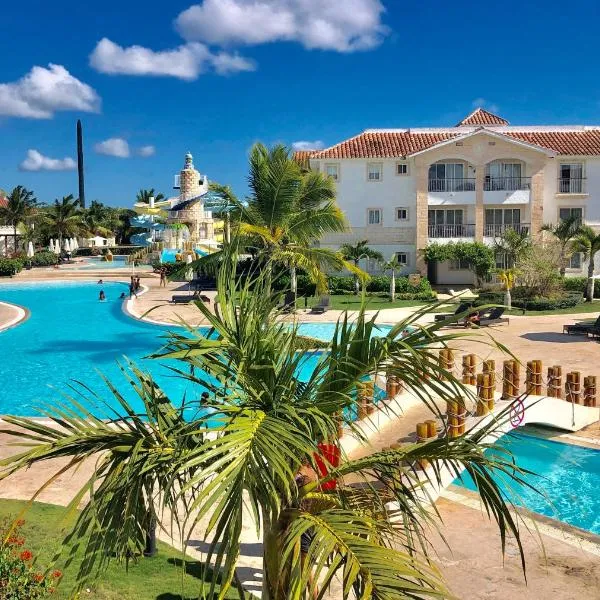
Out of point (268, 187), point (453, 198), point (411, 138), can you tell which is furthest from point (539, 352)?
point (411, 138)

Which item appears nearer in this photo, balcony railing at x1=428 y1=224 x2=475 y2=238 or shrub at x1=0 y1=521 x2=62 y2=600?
shrub at x1=0 y1=521 x2=62 y2=600

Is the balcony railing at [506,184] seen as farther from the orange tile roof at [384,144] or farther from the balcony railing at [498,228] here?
the orange tile roof at [384,144]

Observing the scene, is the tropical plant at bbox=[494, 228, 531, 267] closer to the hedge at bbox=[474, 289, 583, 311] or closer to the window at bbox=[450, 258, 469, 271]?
the hedge at bbox=[474, 289, 583, 311]

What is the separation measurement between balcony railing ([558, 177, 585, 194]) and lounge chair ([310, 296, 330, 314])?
18.8m

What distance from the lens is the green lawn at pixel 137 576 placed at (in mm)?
6906

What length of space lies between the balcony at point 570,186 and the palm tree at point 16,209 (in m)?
48.5

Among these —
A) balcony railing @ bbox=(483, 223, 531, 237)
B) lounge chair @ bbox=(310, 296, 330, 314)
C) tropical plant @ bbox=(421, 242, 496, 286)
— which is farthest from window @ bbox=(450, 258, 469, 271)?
lounge chair @ bbox=(310, 296, 330, 314)

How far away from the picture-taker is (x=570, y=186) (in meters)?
40.9

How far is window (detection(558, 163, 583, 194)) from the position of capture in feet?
134

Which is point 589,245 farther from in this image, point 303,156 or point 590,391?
point 590,391

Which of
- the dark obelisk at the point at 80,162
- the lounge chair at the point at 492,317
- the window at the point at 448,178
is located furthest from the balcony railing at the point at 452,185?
the dark obelisk at the point at 80,162

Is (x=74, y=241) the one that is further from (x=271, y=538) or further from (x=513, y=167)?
(x=271, y=538)

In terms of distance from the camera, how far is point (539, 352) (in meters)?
20.3

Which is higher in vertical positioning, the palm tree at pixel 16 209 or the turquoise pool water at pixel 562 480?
the palm tree at pixel 16 209
